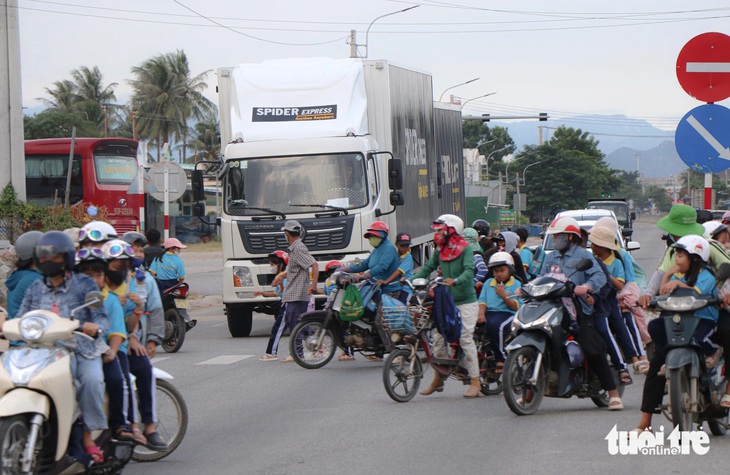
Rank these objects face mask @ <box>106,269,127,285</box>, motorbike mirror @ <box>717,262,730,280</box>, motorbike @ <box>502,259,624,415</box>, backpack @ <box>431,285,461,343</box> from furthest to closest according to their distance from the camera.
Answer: backpack @ <box>431,285,461,343</box>
motorbike @ <box>502,259,624,415</box>
motorbike mirror @ <box>717,262,730,280</box>
face mask @ <box>106,269,127,285</box>

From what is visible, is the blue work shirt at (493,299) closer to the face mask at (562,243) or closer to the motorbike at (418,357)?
the motorbike at (418,357)

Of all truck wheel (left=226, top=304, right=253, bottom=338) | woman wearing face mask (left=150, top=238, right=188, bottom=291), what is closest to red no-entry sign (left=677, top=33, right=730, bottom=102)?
woman wearing face mask (left=150, top=238, right=188, bottom=291)

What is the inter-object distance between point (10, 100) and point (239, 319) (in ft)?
30.7

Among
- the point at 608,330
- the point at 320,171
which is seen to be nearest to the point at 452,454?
the point at 608,330

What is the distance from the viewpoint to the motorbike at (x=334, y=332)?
13.9 m

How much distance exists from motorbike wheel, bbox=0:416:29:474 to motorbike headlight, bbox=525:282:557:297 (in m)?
4.58

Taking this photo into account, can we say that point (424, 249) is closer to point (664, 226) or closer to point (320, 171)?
point (320, 171)

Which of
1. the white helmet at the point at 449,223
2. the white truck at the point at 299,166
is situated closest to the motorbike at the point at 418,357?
the white helmet at the point at 449,223

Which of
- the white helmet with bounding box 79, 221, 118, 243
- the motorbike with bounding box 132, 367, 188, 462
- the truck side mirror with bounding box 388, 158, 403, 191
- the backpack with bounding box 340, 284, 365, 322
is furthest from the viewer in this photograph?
the truck side mirror with bounding box 388, 158, 403, 191

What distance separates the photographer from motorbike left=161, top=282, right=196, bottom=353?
1623cm

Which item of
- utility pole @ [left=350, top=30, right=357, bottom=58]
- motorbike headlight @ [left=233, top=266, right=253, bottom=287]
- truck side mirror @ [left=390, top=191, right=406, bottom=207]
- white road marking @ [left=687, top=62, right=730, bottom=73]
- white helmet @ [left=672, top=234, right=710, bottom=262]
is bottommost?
motorbike headlight @ [left=233, top=266, right=253, bottom=287]

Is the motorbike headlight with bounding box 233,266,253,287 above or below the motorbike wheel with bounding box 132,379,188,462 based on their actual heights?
above

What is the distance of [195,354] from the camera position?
53.3 feet

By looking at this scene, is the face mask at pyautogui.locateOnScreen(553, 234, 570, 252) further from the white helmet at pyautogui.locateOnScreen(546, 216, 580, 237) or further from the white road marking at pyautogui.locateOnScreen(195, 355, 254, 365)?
the white road marking at pyautogui.locateOnScreen(195, 355, 254, 365)
